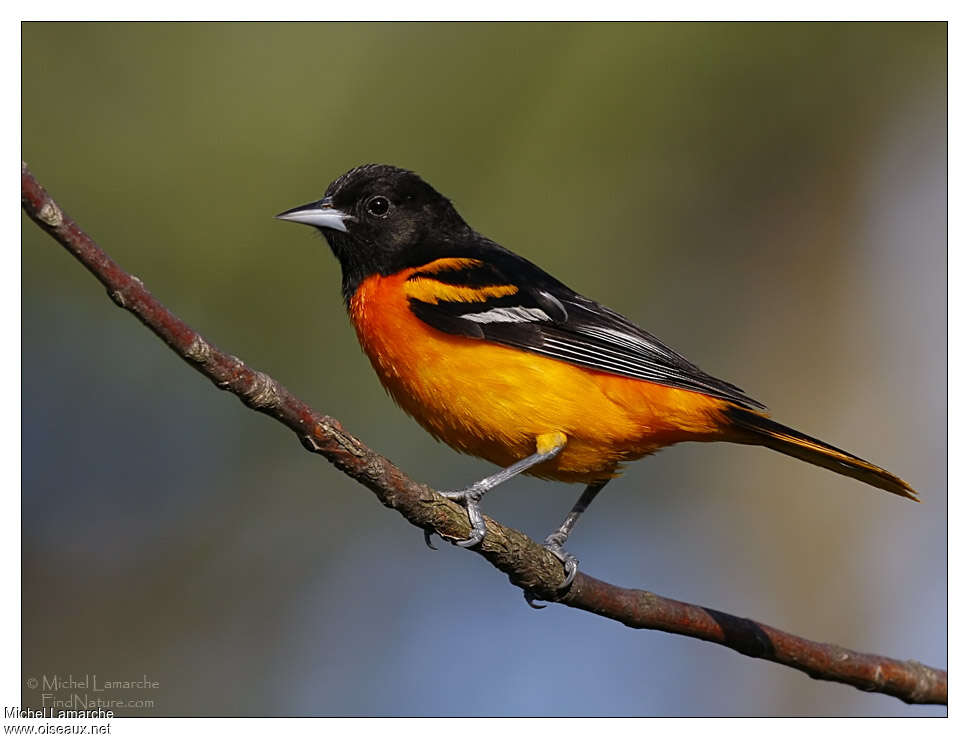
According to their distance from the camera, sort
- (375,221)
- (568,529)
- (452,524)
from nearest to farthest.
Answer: (452,524) < (568,529) < (375,221)

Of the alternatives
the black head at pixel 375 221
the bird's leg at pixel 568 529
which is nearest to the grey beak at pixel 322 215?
the black head at pixel 375 221

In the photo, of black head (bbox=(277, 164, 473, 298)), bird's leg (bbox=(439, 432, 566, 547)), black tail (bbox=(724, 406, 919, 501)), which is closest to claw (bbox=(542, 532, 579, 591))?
bird's leg (bbox=(439, 432, 566, 547))

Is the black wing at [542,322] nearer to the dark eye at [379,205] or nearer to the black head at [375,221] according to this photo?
the black head at [375,221]

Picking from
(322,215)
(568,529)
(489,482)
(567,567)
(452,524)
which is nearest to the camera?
(452,524)

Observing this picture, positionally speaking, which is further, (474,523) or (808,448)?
(808,448)

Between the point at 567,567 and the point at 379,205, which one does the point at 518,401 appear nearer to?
the point at 567,567

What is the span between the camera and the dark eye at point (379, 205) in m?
6.02

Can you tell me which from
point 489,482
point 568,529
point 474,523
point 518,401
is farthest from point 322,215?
point 474,523

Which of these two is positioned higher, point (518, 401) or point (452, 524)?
point (518, 401)

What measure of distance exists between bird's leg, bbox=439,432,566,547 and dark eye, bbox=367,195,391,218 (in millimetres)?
1757

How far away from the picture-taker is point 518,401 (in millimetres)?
5070

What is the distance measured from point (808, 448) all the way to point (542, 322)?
1464 millimetres

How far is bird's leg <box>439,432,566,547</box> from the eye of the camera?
4.13m

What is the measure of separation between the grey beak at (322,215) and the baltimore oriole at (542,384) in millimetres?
123
